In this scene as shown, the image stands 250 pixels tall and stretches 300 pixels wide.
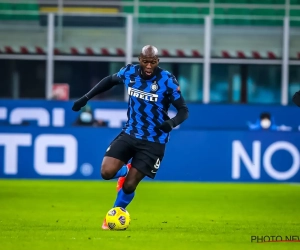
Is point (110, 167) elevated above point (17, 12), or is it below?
below

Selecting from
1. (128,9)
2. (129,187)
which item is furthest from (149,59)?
(128,9)

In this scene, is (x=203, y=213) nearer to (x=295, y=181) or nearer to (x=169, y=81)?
(x=169, y=81)

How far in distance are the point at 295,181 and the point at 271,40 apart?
15.4 ft

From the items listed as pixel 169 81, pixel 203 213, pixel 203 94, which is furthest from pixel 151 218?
pixel 203 94

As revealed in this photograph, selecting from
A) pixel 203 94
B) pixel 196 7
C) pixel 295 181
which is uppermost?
pixel 196 7

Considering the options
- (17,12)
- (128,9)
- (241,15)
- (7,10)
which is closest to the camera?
(17,12)

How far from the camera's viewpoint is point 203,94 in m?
21.0

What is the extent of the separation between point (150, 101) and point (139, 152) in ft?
1.87

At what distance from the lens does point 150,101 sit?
979 cm

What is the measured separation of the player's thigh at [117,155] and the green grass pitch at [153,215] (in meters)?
0.65

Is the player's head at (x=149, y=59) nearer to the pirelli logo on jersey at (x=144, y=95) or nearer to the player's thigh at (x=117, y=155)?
the pirelli logo on jersey at (x=144, y=95)

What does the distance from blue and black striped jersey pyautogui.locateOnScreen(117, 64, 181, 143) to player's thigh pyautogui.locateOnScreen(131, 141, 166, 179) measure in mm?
78

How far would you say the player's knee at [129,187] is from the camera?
9.68m

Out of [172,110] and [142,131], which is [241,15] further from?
[142,131]
